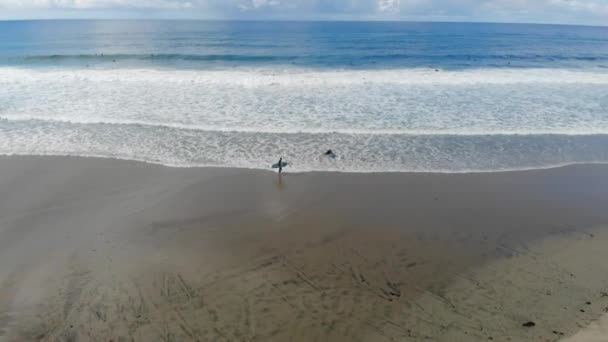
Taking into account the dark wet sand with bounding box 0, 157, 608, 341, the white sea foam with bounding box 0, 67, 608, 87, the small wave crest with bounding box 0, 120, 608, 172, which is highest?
the white sea foam with bounding box 0, 67, 608, 87

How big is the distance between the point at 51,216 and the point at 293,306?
6488 mm

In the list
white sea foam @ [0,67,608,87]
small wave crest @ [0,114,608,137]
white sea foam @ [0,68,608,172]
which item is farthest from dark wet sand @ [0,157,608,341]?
white sea foam @ [0,67,608,87]

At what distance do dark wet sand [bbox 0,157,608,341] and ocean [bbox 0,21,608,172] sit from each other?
144 cm

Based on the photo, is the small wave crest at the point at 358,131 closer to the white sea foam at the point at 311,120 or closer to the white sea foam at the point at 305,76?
the white sea foam at the point at 311,120

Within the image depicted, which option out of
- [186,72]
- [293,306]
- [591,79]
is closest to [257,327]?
[293,306]

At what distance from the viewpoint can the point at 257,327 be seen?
566 cm

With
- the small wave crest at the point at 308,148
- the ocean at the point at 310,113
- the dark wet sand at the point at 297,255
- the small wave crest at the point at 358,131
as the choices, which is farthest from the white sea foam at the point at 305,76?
the dark wet sand at the point at 297,255

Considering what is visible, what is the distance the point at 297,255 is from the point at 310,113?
33.8 feet

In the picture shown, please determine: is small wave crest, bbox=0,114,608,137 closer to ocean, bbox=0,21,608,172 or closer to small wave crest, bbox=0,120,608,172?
ocean, bbox=0,21,608,172

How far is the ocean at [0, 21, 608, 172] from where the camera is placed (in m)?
12.2

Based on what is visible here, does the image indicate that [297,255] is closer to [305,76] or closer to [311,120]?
[311,120]

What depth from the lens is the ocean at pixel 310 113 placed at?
12242 millimetres

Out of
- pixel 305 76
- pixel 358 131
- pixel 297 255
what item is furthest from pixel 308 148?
pixel 305 76

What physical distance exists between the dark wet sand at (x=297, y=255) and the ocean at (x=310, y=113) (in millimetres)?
1437
